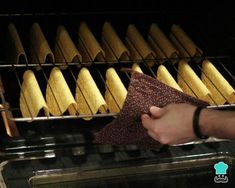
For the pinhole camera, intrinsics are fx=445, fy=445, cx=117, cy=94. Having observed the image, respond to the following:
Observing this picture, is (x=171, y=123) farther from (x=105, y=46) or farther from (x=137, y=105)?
(x=105, y=46)

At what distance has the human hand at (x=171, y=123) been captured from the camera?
919 millimetres

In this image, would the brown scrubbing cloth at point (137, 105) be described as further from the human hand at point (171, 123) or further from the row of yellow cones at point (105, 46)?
the row of yellow cones at point (105, 46)

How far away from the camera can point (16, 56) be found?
1.16 meters

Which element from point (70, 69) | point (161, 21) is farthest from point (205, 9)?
point (70, 69)

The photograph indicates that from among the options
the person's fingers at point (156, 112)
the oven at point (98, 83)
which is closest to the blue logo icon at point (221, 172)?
the oven at point (98, 83)

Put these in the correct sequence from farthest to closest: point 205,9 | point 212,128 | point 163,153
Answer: point 205,9 → point 163,153 → point 212,128

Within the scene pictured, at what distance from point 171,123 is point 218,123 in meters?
0.10

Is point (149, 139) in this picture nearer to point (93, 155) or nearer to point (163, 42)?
point (93, 155)

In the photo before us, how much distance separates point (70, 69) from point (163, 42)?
29cm

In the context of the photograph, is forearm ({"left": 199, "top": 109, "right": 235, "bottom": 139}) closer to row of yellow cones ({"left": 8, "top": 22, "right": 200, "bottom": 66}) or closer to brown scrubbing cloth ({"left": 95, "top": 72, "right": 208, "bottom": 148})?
brown scrubbing cloth ({"left": 95, "top": 72, "right": 208, "bottom": 148})

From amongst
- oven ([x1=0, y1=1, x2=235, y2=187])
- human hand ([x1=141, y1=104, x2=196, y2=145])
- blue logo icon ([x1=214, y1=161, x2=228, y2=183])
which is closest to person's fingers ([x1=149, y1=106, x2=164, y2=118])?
human hand ([x1=141, y1=104, x2=196, y2=145])

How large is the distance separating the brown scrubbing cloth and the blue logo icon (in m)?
0.20

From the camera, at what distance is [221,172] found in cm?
112

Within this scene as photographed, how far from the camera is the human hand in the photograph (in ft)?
3.02
